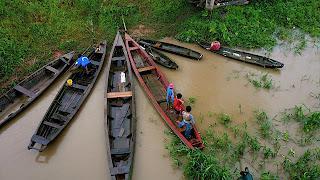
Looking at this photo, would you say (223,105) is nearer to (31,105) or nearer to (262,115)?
(262,115)

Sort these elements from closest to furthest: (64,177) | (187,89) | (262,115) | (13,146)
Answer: (64,177) → (13,146) → (262,115) → (187,89)

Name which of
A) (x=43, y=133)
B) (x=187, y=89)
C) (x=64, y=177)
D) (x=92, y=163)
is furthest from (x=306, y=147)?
(x=43, y=133)

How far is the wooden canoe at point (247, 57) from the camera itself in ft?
42.3

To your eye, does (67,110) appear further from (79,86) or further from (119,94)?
(119,94)

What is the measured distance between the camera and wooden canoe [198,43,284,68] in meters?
12.9

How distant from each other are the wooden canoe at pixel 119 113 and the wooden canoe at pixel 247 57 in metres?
3.22

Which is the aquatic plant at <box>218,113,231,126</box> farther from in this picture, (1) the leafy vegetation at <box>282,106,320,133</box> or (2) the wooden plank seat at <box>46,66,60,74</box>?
(2) the wooden plank seat at <box>46,66,60,74</box>

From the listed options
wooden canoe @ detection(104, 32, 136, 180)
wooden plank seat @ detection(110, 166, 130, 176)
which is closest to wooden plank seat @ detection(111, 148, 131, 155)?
wooden canoe @ detection(104, 32, 136, 180)

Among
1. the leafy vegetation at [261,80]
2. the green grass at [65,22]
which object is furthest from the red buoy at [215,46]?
the green grass at [65,22]

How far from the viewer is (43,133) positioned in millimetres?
10391

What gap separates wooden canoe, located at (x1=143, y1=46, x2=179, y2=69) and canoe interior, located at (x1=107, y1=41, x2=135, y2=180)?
1007 millimetres

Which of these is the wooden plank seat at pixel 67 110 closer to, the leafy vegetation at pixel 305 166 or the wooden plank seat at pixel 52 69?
the wooden plank seat at pixel 52 69

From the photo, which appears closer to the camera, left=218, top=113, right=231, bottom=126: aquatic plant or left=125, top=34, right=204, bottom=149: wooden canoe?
left=125, top=34, right=204, bottom=149: wooden canoe

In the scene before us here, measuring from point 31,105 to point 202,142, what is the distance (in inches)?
216
